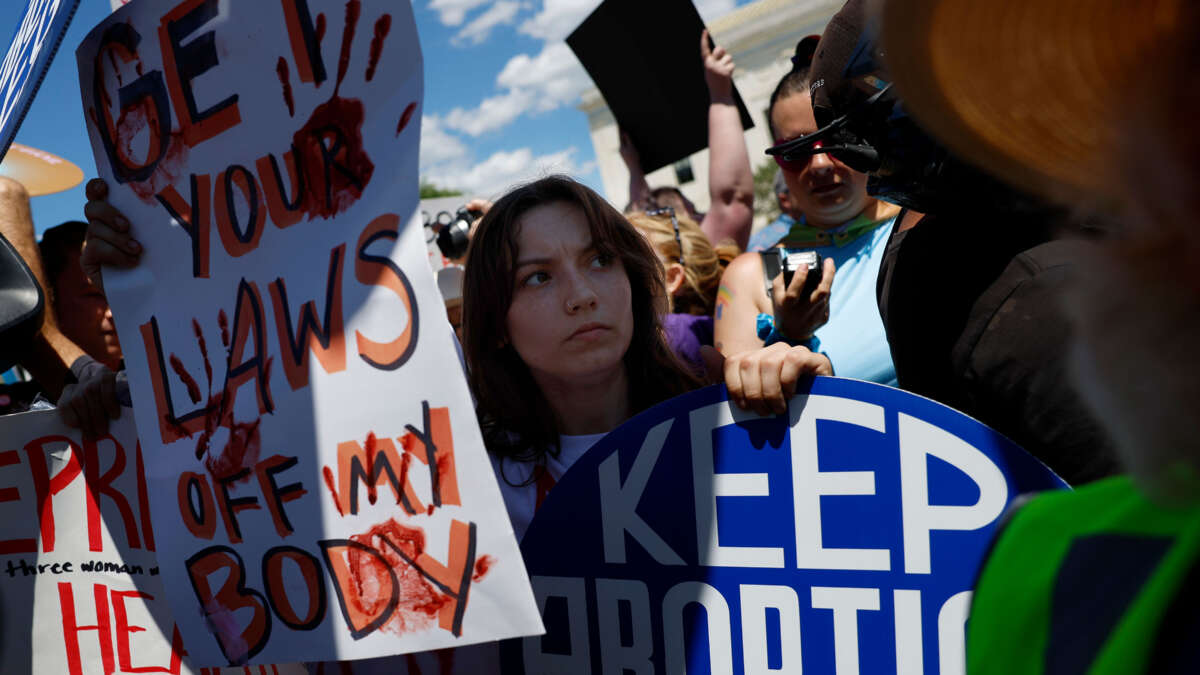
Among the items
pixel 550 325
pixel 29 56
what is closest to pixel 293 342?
pixel 550 325

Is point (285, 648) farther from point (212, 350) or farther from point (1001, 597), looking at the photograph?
point (1001, 597)

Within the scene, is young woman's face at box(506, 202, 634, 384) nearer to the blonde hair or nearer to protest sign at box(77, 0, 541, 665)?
protest sign at box(77, 0, 541, 665)

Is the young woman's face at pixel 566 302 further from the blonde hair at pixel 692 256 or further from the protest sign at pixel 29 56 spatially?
the blonde hair at pixel 692 256

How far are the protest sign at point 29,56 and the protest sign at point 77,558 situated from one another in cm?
62

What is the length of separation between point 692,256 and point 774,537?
175cm

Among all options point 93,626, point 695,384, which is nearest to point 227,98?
point 695,384

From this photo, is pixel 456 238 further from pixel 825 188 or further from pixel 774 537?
pixel 774 537

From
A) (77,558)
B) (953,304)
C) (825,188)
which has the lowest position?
(77,558)

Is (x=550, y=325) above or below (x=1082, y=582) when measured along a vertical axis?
above

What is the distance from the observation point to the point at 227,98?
1.24 meters

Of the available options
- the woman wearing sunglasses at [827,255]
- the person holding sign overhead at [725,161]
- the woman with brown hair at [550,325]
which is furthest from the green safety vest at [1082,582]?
the person holding sign overhead at [725,161]

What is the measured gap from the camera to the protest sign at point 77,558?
5.49 feet

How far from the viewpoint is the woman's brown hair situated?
154 centimetres

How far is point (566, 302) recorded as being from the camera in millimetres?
1455
